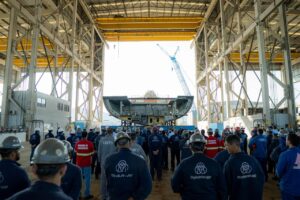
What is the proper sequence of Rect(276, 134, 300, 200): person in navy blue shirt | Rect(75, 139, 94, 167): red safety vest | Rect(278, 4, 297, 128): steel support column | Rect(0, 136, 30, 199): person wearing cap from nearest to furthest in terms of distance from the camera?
Rect(0, 136, 30, 199): person wearing cap
Rect(276, 134, 300, 200): person in navy blue shirt
Rect(75, 139, 94, 167): red safety vest
Rect(278, 4, 297, 128): steel support column

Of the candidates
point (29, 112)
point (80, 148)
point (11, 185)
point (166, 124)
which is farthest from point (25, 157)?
point (11, 185)

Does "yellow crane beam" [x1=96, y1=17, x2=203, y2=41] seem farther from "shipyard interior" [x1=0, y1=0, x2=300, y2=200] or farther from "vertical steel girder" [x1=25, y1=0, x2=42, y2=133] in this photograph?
"vertical steel girder" [x1=25, y1=0, x2=42, y2=133]

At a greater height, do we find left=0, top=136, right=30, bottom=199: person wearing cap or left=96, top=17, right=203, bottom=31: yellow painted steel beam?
left=96, top=17, right=203, bottom=31: yellow painted steel beam

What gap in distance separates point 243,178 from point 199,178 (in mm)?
653

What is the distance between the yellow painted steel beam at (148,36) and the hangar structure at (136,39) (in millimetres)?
115

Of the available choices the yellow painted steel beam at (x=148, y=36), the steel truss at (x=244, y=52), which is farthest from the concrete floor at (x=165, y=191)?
the yellow painted steel beam at (x=148, y=36)

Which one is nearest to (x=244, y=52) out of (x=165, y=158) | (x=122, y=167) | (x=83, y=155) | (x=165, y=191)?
(x=165, y=158)

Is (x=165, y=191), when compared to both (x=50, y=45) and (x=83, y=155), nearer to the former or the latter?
(x=83, y=155)

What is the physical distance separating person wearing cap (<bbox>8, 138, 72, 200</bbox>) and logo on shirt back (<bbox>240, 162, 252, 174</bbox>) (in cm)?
210

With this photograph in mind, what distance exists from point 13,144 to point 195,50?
30.5 metres

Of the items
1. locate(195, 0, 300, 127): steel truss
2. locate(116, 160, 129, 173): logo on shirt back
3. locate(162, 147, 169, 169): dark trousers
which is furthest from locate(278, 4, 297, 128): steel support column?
locate(116, 160, 129, 173): logo on shirt back

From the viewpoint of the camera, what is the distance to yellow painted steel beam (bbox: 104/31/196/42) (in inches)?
1083

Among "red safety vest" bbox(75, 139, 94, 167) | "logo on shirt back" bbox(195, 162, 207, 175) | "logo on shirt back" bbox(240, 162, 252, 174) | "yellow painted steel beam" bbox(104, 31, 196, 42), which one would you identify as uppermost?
"yellow painted steel beam" bbox(104, 31, 196, 42)

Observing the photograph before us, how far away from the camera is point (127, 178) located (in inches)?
108
